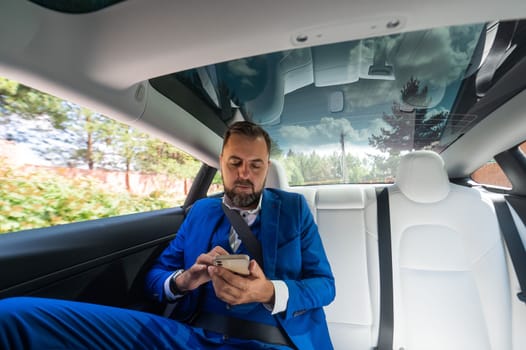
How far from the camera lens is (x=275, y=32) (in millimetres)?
1040

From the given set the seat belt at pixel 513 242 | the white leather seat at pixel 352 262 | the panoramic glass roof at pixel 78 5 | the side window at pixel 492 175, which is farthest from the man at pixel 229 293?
the side window at pixel 492 175

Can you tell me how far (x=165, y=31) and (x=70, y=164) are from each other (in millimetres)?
1032

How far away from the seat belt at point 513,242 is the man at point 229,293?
1021mm

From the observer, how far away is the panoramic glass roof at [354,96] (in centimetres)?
154

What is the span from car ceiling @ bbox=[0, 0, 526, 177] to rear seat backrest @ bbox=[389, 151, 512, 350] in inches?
41.0

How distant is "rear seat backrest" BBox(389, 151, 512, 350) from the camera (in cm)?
157

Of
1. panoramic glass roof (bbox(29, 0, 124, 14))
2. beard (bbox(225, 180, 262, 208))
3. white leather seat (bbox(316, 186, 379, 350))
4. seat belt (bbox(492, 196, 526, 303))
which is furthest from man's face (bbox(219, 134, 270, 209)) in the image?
seat belt (bbox(492, 196, 526, 303))

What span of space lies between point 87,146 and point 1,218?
23.2 inches

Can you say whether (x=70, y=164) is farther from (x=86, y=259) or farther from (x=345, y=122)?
(x=345, y=122)

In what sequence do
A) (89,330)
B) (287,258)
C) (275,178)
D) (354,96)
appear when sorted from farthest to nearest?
(275,178) → (354,96) → (287,258) → (89,330)

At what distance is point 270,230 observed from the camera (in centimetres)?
141

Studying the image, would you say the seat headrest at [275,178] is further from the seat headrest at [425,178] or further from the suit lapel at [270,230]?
the seat headrest at [425,178]

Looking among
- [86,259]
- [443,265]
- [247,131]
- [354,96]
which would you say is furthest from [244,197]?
[443,265]

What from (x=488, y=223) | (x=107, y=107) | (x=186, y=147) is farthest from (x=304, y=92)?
(x=488, y=223)
